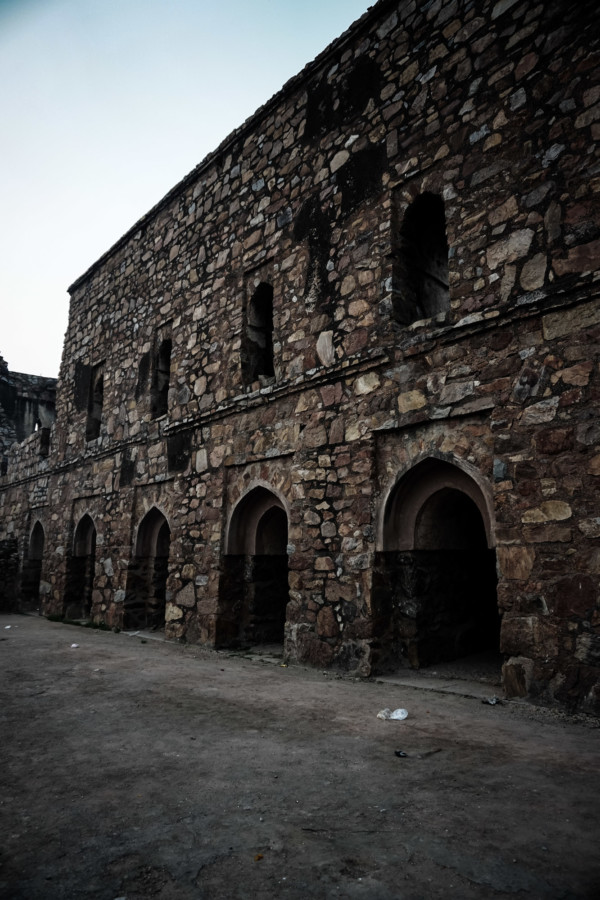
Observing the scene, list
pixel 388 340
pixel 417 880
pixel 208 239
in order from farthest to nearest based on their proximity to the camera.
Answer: pixel 208 239 → pixel 388 340 → pixel 417 880

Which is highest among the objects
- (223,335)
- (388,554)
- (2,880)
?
(223,335)

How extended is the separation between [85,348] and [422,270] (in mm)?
8592

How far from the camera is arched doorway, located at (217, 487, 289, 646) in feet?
24.2

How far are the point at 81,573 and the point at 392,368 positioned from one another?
354 inches

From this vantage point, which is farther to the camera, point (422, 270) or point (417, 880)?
point (422, 270)

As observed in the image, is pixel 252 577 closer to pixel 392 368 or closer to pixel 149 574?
pixel 149 574

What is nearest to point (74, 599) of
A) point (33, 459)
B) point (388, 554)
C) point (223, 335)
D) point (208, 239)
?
point (33, 459)

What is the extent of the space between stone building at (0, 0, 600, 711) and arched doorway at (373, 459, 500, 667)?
0.9 inches

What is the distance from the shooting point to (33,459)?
14.2 m

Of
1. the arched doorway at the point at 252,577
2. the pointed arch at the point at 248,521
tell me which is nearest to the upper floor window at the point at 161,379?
the pointed arch at the point at 248,521

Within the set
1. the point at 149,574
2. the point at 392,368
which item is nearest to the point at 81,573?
the point at 149,574

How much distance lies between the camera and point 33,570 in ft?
46.5

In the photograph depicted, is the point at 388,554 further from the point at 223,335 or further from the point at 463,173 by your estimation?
the point at 223,335

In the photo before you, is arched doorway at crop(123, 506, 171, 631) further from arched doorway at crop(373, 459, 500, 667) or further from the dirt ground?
arched doorway at crop(373, 459, 500, 667)
